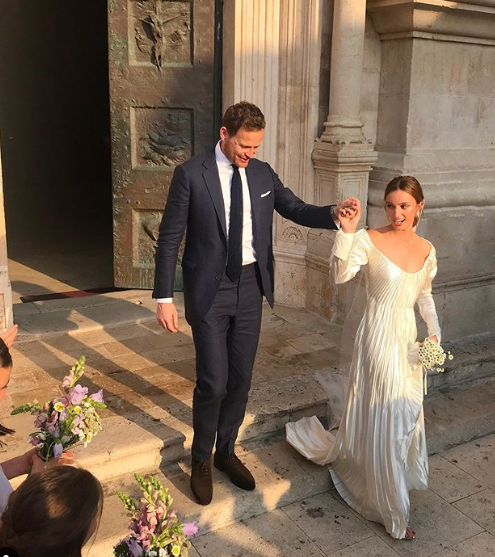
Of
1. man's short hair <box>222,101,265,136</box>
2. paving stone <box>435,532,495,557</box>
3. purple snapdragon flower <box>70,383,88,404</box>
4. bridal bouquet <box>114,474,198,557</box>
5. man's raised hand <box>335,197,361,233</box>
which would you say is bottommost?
paving stone <box>435,532,495,557</box>

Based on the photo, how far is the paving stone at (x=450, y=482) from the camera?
3887 mm

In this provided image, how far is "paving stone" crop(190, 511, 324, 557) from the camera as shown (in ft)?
10.9

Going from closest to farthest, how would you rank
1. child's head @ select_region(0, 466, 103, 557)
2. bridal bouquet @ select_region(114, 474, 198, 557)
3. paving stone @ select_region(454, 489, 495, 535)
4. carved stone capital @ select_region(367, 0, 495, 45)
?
child's head @ select_region(0, 466, 103, 557), bridal bouquet @ select_region(114, 474, 198, 557), paving stone @ select_region(454, 489, 495, 535), carved stone capital @ select_region(367, 0, 495, 45)

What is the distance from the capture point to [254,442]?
4.14m

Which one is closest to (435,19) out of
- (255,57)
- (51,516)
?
(255,57)

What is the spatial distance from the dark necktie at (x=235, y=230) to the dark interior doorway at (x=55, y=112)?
705 centimetres

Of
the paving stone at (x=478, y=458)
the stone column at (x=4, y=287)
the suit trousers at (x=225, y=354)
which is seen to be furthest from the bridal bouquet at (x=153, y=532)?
the stone column at (x=4, y=287)

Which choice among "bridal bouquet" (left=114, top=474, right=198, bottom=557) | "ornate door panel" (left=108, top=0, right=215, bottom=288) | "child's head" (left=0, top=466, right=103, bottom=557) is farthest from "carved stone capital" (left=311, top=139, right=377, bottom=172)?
"child's head" (left=0, top=466, right=103, bottom=557)

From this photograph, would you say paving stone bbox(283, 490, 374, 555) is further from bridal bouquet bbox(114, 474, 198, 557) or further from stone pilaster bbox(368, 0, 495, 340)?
stone pilaster bbox(368, 0, 495, 340)

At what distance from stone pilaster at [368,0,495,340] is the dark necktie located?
2.31 metres

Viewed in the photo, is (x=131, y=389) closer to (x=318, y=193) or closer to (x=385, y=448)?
(x=385, y=448)

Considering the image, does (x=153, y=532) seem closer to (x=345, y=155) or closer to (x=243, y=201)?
(x=243, y=201)

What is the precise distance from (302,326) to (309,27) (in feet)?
7.89

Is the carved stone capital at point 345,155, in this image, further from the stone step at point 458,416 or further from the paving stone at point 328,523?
the paving stone at point 328,523
